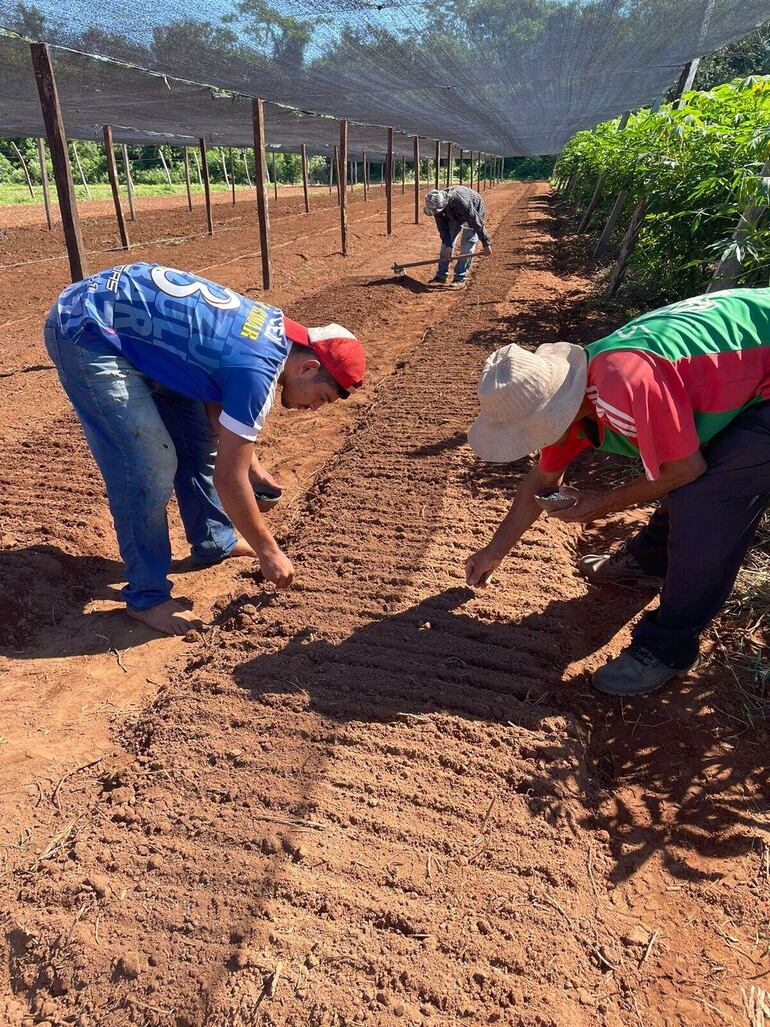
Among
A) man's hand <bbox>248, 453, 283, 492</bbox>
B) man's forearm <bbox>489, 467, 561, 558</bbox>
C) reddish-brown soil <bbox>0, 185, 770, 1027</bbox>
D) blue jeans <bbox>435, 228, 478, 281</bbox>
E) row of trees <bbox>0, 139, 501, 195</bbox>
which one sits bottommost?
reddish-brown soil <bbox>0, 185, 770, 1027</bbox>

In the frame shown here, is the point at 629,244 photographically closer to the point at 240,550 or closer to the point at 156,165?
the point at 240,550

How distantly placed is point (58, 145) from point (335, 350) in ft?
14.4

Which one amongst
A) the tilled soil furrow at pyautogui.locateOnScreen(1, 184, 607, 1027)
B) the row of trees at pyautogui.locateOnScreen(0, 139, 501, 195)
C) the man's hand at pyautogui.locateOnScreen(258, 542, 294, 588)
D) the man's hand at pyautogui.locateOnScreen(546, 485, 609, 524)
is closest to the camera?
the tilled soil furrow at pyautogui.locateOnScreen(1, 184, 607, 1027)

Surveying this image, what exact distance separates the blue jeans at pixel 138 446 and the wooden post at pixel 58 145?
11.0ft

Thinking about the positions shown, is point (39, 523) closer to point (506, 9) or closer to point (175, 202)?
point (506, 9)

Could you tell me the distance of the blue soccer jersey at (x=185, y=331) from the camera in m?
2.01

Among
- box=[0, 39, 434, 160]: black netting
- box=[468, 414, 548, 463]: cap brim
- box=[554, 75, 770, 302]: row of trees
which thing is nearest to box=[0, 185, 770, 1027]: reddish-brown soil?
box=[468, 414, 548, 463]: cap brim

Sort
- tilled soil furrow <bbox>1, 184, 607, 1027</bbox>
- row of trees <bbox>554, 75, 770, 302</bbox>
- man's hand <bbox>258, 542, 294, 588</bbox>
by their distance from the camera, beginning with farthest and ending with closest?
1. row of trees <bbox>554, 75, 770, 302</bbox>
2. man's hand <bbox>258, 542, 294, 588</bbox>
3. tilled soil furrow <bbox>1, 184, 607, 1027</bbox>

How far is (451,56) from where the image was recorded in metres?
6.02

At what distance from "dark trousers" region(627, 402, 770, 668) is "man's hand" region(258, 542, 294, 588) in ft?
4.14

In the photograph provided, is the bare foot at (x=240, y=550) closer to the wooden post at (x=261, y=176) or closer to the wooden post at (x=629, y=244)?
the wooden post at (x=629, y=244)

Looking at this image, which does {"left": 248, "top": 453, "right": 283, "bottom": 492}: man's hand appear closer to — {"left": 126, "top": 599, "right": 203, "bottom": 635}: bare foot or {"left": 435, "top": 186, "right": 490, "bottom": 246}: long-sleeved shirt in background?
{"left": 126, "top": 599, "right": 203, "bottom": 635}: bare foot

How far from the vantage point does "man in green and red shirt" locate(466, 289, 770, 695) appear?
1.66 meters

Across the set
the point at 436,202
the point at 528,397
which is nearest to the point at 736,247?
the point at 528,397
